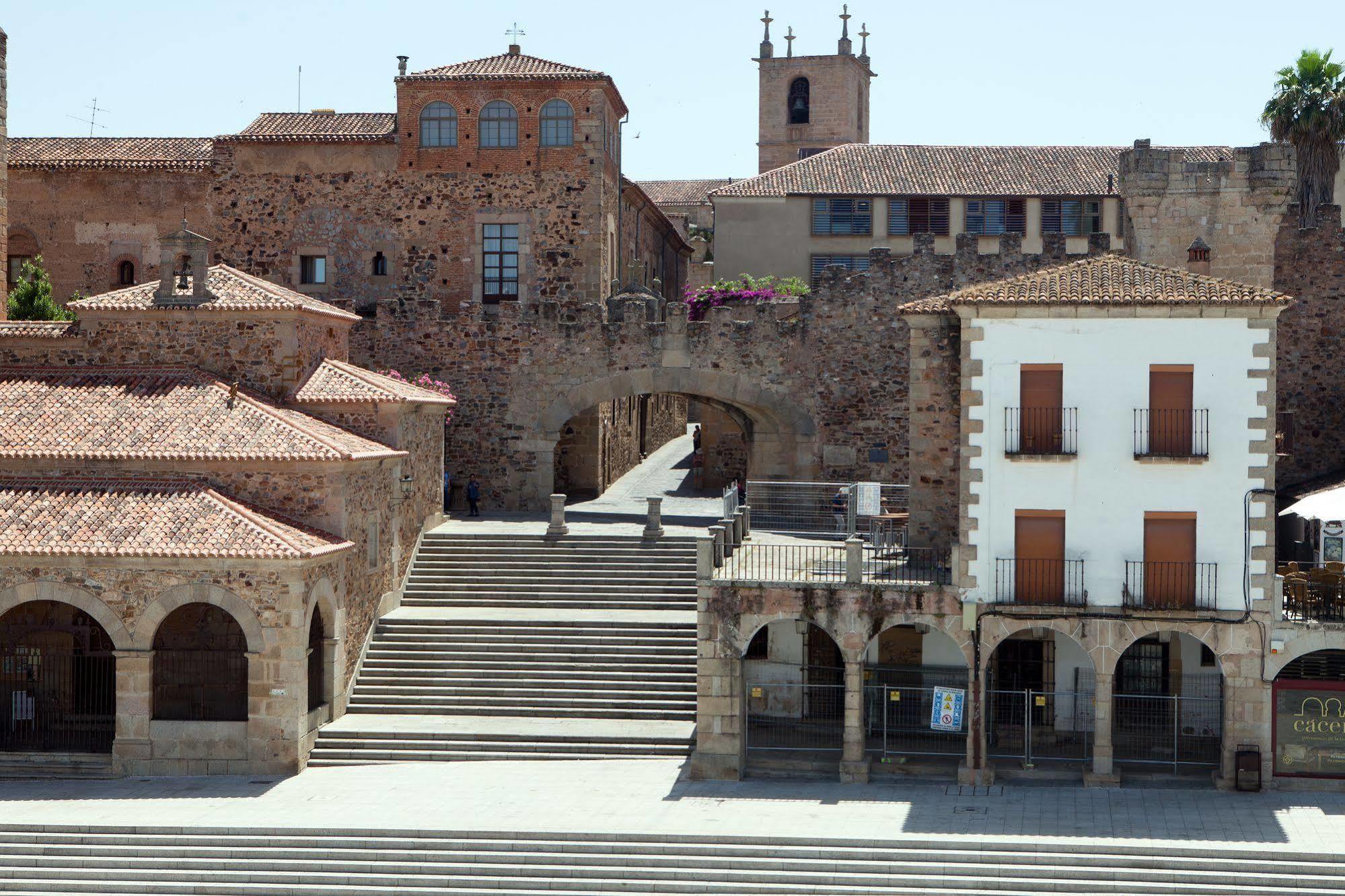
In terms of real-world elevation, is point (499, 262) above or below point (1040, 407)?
above

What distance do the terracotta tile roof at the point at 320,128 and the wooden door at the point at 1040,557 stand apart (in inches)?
906

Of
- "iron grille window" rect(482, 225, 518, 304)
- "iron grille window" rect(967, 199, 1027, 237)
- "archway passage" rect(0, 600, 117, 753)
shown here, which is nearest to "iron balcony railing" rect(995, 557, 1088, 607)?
"archway passage" rect(0, 600, 117, 753)

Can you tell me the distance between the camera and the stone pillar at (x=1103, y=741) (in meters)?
26.6

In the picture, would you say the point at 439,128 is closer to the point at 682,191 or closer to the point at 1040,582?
the point at 1040,582

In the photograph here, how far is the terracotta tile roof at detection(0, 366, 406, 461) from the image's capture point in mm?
28750

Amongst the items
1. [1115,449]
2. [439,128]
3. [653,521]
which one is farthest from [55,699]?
[439,128]

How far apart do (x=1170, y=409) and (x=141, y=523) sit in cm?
1658

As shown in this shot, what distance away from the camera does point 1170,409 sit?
26.8 m

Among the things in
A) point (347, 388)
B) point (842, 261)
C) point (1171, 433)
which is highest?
point (842, 261)

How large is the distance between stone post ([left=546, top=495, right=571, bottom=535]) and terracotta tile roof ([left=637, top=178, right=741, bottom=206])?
1738 inches

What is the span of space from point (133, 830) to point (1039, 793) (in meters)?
13.6

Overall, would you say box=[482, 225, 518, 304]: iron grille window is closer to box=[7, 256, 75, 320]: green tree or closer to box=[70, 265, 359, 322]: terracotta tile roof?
box=[7, 256, 75, 320]: green tree

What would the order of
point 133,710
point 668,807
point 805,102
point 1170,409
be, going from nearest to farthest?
point 668,807, point 1170,409, point 133,710, point 805,102

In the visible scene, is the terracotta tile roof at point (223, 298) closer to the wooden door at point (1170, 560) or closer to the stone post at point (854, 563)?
the stone post at point (854, 563)
